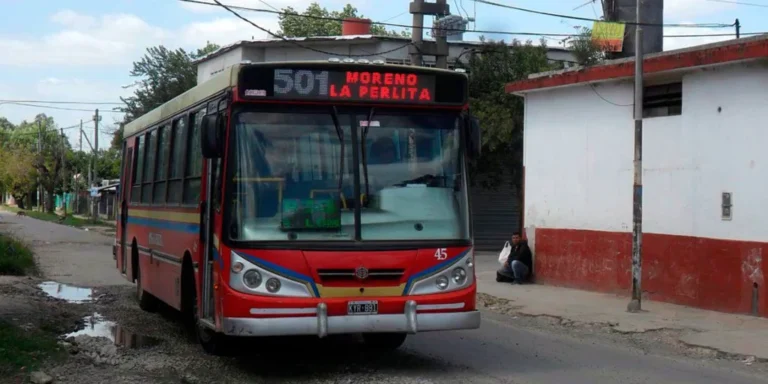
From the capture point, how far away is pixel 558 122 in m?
19.4

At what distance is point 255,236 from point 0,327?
15.0ft

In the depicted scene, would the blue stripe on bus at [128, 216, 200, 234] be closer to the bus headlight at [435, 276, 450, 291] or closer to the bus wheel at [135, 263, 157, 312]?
the bus wheel at [135, 263, 157, 312]

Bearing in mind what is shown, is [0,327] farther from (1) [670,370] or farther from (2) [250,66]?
(1) [670,370]

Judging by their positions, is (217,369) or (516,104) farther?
(516,104)

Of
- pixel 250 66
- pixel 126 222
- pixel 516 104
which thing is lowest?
pixel 126 222

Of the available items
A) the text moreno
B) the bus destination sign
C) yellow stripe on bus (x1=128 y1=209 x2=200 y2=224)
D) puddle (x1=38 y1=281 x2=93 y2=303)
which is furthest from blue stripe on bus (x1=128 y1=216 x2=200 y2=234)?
puddle (x1=38 y1=281 x2=93 y2=303)

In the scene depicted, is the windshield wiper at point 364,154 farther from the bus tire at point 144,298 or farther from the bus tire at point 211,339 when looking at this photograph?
the bus tire at point 144,298

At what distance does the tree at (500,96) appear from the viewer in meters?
27.3

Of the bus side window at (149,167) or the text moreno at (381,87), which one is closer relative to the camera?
the text moreno at (381,87)

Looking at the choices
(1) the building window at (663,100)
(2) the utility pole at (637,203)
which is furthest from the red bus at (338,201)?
(1) the building window at (663,100)

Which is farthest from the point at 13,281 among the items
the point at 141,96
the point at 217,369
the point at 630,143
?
the point at 141,96

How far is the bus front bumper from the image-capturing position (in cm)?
848

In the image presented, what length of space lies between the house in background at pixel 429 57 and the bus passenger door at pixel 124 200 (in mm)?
15135

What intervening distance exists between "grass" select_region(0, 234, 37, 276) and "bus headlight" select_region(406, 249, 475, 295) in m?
15.0
